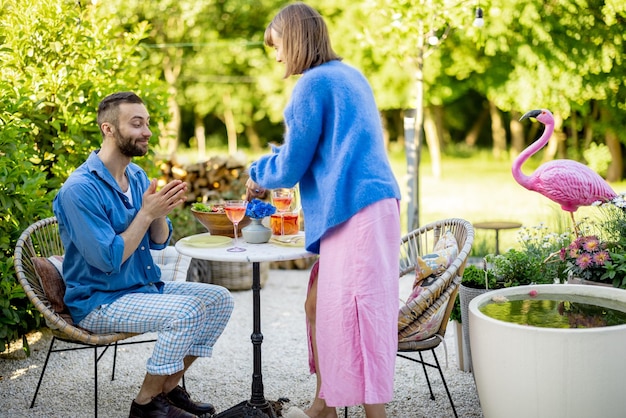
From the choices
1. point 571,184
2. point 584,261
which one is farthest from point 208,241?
point 571,184

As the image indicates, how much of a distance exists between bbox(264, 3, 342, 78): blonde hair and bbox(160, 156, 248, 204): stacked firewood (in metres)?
4.10

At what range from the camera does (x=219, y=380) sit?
3.91 meters

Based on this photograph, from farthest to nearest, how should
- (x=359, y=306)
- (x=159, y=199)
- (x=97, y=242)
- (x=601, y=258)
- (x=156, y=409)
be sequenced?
(x=601, y=258) → (x=156, y=409) → (x=159, y=199) → (x=97, y=242) → (x=359, y=306)

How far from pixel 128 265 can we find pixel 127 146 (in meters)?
0.48

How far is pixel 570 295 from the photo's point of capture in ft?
10.0

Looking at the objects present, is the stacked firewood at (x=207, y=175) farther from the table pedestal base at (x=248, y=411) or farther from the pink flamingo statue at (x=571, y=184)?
the table pedestal base at (x=248, y=411)

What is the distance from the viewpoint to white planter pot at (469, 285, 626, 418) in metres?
2.53

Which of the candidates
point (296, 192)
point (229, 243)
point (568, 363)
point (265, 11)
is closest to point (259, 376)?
point (229, 243)

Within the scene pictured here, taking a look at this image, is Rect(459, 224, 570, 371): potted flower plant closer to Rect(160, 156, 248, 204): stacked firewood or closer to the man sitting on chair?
the man sitting on chair

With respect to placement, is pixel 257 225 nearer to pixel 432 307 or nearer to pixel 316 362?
pixel 316 362

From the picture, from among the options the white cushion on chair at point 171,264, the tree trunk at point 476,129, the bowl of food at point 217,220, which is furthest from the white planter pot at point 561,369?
the tree trunk at point 476,129

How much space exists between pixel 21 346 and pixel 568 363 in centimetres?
313

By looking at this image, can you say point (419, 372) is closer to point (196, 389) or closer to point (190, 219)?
point (196, 389)

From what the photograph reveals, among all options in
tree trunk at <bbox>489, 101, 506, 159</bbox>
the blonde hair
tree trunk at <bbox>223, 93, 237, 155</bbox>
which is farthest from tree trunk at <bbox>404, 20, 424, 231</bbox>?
tree trunk at <bbox>223, 93, 237, 155</bbox>
